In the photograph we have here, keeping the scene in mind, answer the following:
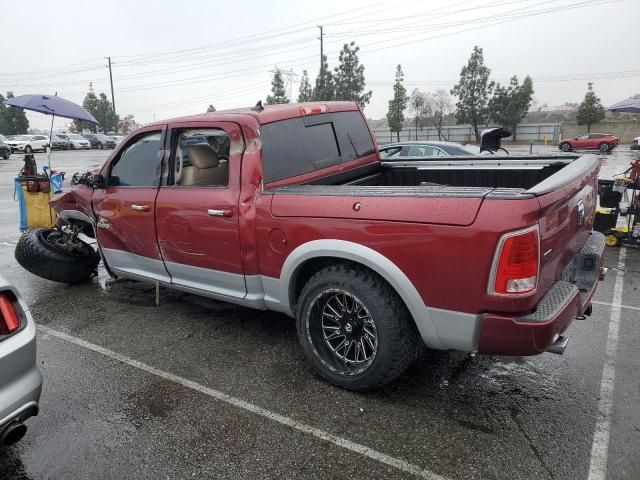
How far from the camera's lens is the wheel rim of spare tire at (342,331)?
123 inches

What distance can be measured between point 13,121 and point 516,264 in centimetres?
7129

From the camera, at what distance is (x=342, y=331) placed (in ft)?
10.6

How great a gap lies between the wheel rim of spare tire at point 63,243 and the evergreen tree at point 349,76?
4233 centimetres

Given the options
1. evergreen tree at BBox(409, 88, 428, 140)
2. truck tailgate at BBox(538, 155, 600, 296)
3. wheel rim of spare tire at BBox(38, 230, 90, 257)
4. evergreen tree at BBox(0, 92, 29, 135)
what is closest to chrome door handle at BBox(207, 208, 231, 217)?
truck tailgate at BBox(538, 155, 600, 296)

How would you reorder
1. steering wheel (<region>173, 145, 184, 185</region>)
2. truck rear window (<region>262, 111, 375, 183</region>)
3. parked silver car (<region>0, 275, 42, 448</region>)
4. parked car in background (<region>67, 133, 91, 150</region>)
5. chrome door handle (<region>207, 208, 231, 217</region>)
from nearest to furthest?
parked silver car (<region>0, 275, 42, 448</region>) → chrome door handle (<region>207, 208, 231, 217</region>) → truck rear window (<region>262, 111, 375, 183</region>) → steering wheel (<region>173, 145, 184, 185</region>) → parked car in background (<region>67, 133, 91, 150</region>)

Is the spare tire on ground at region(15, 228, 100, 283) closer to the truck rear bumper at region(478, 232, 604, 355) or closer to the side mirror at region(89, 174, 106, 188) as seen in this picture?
the side mirror at region(89, 174, 106, 188)

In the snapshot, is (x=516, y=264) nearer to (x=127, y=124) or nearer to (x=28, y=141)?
(x=28, y=141)

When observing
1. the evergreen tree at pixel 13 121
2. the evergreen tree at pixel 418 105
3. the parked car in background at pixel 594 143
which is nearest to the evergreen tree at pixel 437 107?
the evergreen tree at pixel 418 105

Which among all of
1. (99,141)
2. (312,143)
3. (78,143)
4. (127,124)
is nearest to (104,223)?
(312,143)

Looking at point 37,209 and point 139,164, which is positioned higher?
point 139,164

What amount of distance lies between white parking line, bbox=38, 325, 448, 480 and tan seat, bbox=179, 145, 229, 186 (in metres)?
1.54

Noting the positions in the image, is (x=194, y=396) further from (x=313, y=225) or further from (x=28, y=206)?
(x=28, y=206)

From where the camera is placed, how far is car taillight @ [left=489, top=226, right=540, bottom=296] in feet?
7.94

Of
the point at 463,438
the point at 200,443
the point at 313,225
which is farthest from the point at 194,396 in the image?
the point at 463,438
